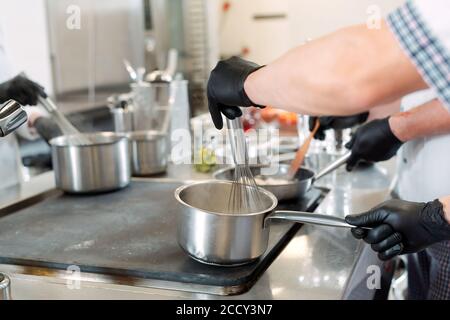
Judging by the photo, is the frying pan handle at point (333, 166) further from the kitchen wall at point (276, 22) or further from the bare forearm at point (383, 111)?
the kitchen wall at point (276, 22)

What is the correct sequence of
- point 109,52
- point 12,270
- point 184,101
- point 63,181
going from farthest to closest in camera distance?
point 109,52 → point 184,101 → point 63,181 → point 12,270

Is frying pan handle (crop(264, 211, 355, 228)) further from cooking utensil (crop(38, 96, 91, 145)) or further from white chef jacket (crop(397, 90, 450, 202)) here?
cooking utensil (crop(38, 96, 91, 145))

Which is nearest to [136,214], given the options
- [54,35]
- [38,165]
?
[38,165]

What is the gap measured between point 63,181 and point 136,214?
217 millimetres

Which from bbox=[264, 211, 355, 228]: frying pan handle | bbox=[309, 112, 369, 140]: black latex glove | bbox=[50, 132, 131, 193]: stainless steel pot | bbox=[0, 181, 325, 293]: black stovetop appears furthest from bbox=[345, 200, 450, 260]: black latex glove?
bbox=[50, 132, 131, 193]: stainless steel pot

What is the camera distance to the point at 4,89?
1.07 metres

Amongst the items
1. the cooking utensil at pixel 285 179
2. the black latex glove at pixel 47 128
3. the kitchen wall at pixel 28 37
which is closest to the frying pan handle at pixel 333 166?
the cooking utensil at pixel 285 179

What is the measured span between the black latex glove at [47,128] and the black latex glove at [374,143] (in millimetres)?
797

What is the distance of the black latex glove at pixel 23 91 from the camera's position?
1.05 metres

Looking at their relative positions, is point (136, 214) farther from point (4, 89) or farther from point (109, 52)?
point (109, 52)

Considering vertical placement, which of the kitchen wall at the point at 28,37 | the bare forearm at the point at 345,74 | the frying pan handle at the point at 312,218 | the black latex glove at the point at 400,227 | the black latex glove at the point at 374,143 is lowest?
the black latex glove at the point at 400,227

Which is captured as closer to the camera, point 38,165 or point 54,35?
point 38,165

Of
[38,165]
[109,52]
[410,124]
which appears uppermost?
[109,52]

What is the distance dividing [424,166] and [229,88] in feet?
1.83
